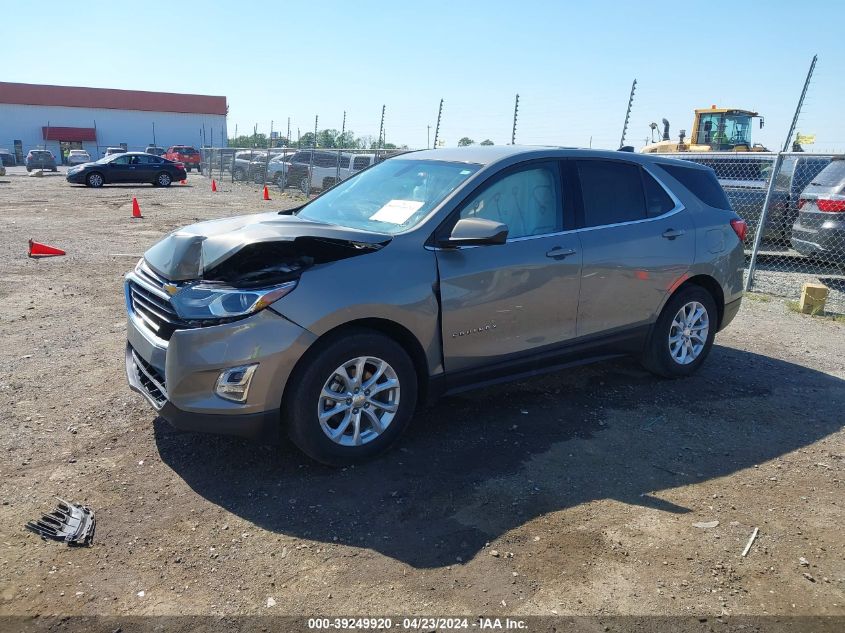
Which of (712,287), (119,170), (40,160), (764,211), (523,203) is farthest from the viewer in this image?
(40,160)

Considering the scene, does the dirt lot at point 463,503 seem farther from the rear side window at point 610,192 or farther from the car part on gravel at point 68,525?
the rear side window at point 610,192

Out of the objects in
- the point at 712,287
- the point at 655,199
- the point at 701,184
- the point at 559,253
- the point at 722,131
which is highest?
the point at 722,131

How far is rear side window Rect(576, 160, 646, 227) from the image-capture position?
480 cm

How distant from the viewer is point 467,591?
2.81m

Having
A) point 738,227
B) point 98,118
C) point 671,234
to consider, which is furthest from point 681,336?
point 98,118

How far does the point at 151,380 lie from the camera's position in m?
3.77

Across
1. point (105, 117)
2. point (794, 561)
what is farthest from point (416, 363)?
point (105, 117)

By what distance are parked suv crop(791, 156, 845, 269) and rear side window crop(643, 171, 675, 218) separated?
18.9 ft

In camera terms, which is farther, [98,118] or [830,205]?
[98,118]

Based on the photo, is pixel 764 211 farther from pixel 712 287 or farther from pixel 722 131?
pixel 722 131

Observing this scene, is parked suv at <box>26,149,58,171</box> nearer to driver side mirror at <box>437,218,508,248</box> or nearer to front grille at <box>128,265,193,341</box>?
front grille at <box>128,265,193,341</box>

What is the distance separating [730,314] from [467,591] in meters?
4.08

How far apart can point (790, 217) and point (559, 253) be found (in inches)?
337

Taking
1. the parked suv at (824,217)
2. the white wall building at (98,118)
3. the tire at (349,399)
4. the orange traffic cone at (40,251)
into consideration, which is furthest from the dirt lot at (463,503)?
the white wall building at (98,118)
